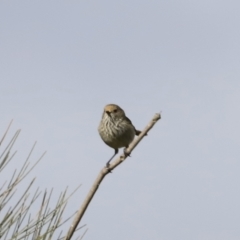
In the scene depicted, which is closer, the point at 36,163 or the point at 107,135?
the point at 36,163

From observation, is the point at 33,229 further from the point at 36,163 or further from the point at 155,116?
the point at 155,116

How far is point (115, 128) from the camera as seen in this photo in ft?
26.0

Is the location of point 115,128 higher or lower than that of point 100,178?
higher

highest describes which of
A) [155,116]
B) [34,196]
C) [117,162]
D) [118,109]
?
[118,109]

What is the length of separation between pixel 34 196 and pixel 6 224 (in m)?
0.20

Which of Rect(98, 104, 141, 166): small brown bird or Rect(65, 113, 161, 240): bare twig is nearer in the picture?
Rect(65, 113, 161, 240): bare twig

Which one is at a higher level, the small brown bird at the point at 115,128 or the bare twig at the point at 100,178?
the small brown bird at the point at 115,128

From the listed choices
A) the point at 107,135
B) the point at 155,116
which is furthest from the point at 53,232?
the point at 107,135

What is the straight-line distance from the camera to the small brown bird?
7836 millimetres

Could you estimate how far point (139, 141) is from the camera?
2.67 meters

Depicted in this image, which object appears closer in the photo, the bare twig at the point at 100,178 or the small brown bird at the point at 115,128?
the bare twig at the point at 100,178

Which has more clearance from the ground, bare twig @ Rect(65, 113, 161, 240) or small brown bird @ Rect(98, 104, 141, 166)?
small brown bird @ Rect(98, 104, 141, 166)

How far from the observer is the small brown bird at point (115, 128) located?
7836 millimetres

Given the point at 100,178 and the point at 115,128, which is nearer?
the point at 100,178
